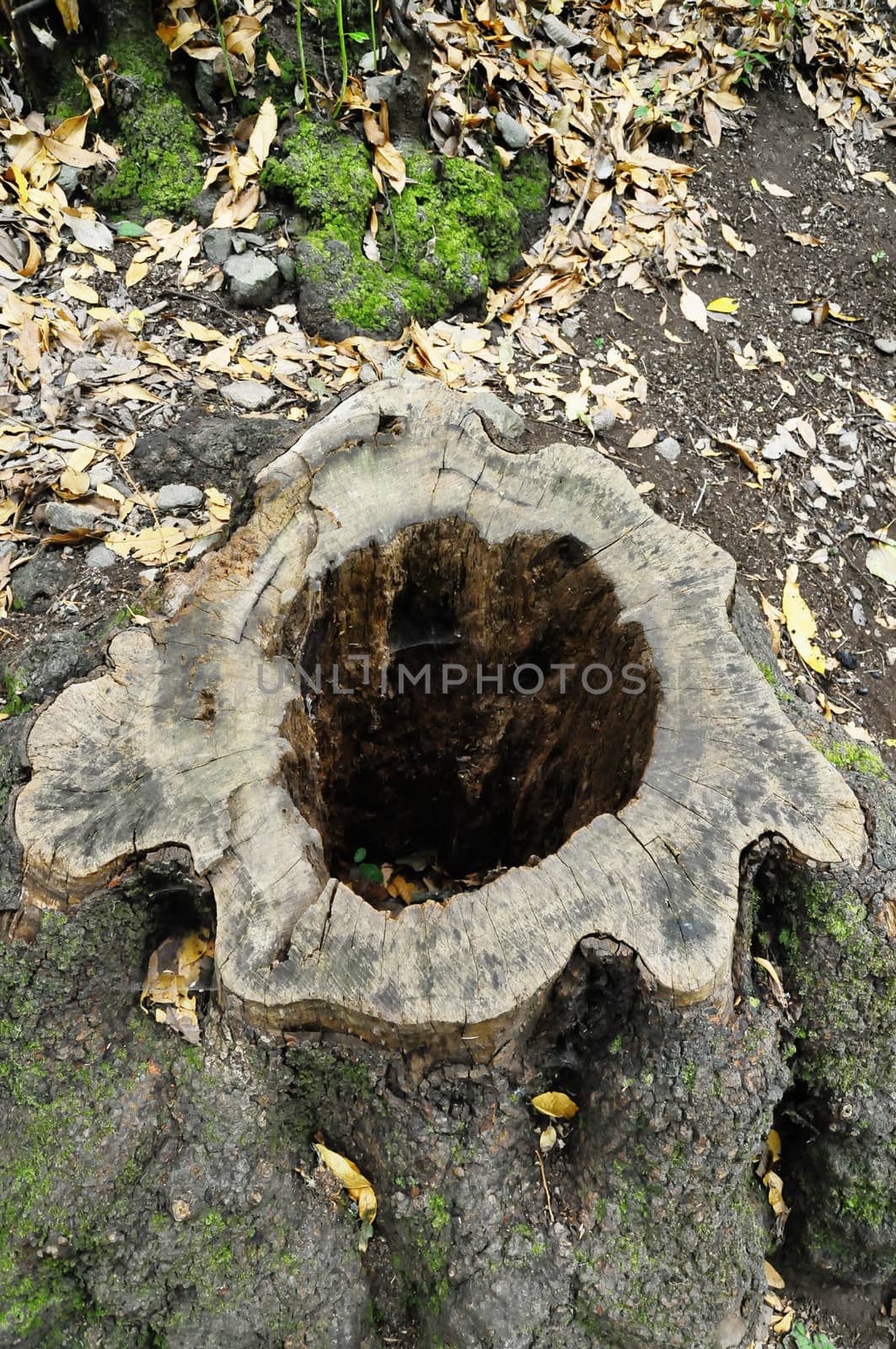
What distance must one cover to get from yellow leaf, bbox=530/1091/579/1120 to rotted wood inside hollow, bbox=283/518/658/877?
2.06ft

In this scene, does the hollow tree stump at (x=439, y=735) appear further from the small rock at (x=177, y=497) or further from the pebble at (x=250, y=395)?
the pebble at (x=250, y=395)

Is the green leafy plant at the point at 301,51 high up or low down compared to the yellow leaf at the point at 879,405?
up

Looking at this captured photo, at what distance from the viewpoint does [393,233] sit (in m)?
4.05

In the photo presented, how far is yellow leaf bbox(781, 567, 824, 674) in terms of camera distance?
357cm

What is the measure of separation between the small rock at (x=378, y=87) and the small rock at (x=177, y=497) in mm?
2171

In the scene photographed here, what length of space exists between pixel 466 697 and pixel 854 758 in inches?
40.7

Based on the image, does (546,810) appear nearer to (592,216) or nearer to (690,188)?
(592,216)

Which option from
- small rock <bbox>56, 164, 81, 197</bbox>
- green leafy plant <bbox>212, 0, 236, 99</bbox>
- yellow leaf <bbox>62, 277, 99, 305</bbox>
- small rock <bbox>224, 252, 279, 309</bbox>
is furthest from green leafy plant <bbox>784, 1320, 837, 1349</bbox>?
green leafy plant <bbox>212, 0, 236, 99</bbox>

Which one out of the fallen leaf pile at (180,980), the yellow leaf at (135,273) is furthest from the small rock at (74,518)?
the fallen leaf pile at (180,980)

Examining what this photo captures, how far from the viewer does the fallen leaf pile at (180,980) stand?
1869 millimetres

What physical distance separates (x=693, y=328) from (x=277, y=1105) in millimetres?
3979

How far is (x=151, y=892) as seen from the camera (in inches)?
70.8

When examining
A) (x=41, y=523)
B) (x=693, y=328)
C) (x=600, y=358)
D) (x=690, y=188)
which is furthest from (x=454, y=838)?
(x=690, y=188)

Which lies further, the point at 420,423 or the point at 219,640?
the point at 420,423
